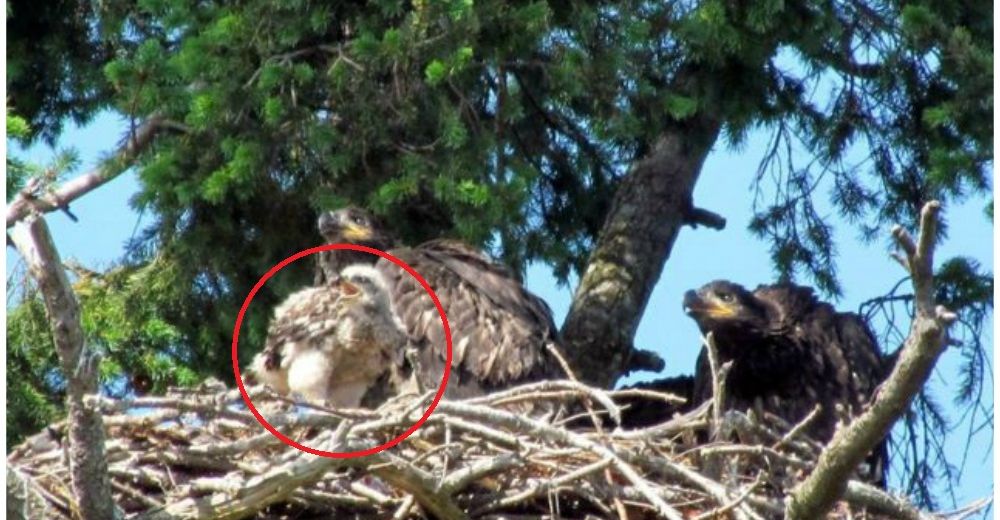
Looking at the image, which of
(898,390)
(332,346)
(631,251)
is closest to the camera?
(898,390)

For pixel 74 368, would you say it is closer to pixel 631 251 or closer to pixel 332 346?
pixel 332 346

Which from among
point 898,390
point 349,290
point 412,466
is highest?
point 349,290

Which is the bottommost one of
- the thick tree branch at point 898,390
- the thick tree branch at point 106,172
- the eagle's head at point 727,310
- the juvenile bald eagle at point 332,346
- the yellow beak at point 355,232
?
the thick tree branch at point 898,390

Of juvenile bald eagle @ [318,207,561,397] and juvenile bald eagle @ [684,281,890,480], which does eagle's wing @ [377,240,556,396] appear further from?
juvenile bald eagle @ [684,281,890,480]

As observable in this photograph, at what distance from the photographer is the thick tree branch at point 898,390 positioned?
6371mm

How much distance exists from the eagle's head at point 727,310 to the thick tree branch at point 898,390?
352 centimetres

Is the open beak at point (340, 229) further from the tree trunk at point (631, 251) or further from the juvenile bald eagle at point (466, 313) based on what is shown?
the tree trunk at point (631, 251)

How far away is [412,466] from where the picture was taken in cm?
825

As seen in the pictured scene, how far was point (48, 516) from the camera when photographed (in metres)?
8.05

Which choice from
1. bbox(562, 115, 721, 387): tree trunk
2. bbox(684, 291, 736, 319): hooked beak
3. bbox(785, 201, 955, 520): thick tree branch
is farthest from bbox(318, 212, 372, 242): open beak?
bbox(785, 201, 955, 520): thick tree branch

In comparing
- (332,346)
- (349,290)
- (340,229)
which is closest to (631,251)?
(340,229)

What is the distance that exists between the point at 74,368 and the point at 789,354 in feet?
15.8

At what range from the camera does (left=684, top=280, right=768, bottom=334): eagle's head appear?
37.0ft

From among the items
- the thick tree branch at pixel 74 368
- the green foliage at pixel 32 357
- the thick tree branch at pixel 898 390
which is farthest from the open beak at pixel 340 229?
the thick tree branch at pixel 898 390
